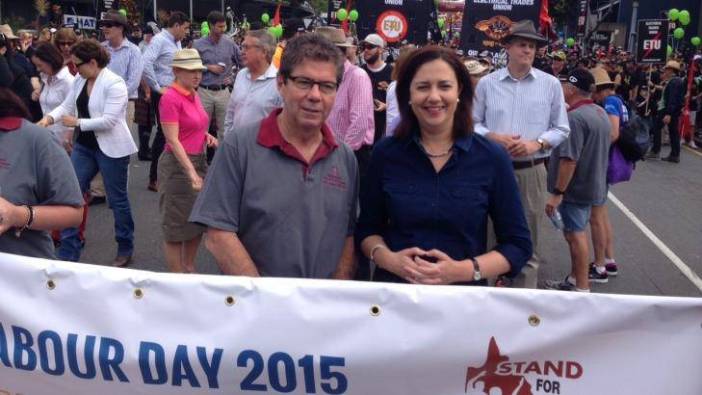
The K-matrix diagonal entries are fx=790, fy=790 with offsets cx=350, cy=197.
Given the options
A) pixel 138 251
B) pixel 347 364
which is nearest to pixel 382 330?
pixel 347 364

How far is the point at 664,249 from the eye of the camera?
7.53 meters

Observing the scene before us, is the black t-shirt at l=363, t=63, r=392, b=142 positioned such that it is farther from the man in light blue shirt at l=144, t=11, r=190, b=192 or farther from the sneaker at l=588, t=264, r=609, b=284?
the man in light blue shirt at l=144, t=11, r=190, b=192

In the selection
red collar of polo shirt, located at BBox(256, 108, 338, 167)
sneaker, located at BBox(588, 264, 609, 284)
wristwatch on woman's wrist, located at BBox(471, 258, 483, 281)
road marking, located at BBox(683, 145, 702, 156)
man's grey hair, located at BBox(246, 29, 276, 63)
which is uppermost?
man's grey hair, located at BBox(246, 29, 276, 63)

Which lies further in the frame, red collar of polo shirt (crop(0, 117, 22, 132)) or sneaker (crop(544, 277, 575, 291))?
sneaker (crop(544, 277, 575, 291))

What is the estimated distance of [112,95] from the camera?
591 cm

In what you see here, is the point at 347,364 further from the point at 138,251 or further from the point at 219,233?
the point at 138,251

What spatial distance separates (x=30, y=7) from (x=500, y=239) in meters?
42.3

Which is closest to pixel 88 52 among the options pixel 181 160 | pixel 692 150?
pixel 181 160

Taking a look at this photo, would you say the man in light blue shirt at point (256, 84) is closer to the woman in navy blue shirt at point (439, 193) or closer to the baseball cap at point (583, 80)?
the baseball cap at point (583, 80)

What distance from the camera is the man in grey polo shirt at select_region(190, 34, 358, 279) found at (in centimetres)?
259

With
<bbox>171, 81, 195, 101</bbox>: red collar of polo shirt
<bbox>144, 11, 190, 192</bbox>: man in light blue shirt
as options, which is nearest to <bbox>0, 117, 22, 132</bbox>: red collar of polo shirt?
<bbox>171, 81, 195, 101</bbox>: red collar of polo shirt

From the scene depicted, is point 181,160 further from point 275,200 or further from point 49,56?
point 275,200

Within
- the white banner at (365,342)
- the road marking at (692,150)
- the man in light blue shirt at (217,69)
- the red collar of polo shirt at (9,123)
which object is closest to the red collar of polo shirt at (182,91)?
the man in light blue shirt at (217,69)

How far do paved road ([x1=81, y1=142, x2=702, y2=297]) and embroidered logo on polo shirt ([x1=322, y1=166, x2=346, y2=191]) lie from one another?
3.80 m
